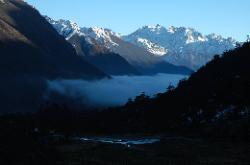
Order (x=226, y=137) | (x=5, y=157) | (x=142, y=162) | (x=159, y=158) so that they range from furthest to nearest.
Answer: (x=226, y=137)
(x=159, y=158)
(x=142, y=162)
(x=5, y=157)

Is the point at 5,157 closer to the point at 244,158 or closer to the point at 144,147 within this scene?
the point at 244,158

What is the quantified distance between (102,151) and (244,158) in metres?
34.6

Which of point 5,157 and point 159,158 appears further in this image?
point 159,158

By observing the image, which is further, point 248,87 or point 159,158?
point 248,87

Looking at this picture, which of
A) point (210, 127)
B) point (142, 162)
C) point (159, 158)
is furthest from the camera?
point (210, 127)

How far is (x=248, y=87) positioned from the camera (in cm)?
19212

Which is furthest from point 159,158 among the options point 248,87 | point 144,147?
point 248,87

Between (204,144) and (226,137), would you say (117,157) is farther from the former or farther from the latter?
(226,137)

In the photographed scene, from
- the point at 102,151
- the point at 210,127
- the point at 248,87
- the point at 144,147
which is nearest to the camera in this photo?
the point at 102,151

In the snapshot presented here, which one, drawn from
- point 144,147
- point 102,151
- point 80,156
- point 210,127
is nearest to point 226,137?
point 210,127

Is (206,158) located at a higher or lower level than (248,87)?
lower

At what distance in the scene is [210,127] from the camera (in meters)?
177

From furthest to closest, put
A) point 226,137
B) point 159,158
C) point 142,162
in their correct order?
1. point 226,137
2. point 159,158
3. point 142,162

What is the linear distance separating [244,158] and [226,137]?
1846 inches
